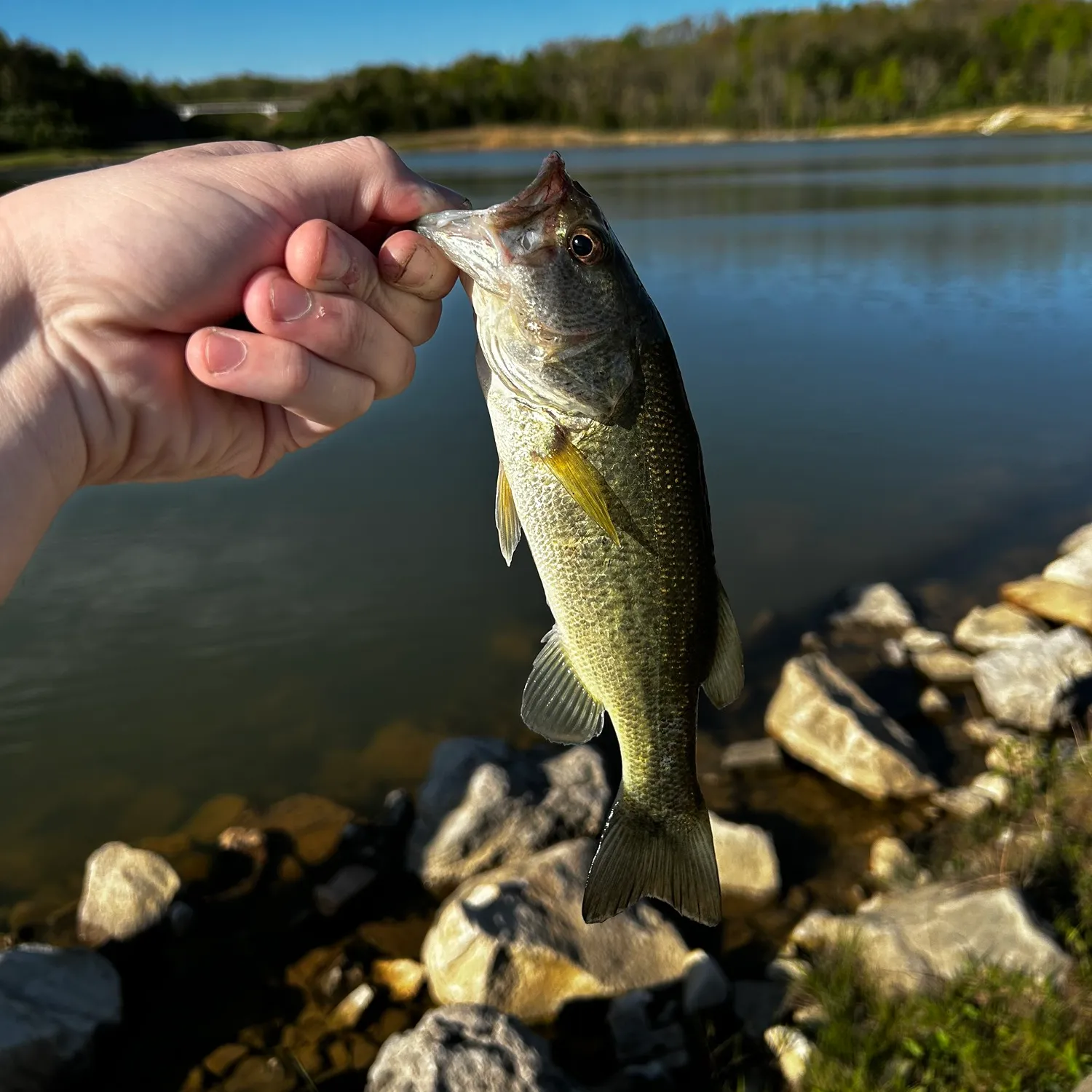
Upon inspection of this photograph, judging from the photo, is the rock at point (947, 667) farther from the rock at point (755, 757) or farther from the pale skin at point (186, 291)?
the pale skin at point (186, 291)

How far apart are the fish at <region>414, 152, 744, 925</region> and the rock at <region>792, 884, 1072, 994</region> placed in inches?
82.5

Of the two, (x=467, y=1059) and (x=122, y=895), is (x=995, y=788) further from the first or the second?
(x=122, y=895)

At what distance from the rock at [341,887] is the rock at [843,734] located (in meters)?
3.03

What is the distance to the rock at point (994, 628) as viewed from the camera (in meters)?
7.57

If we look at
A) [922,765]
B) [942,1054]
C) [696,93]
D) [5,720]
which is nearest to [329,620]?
[5,720]

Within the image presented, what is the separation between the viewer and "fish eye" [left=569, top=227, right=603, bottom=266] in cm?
240

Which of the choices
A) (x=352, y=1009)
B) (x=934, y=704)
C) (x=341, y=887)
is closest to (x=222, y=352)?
(x=352, y=1009)

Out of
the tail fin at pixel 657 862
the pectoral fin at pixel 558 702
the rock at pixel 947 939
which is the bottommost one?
the rock at pixel 947 939

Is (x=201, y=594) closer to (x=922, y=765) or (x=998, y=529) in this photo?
(x=922, y=765)

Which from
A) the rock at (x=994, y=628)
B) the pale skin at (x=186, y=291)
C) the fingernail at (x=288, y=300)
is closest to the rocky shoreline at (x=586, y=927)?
the rock at (x=994, y=628)

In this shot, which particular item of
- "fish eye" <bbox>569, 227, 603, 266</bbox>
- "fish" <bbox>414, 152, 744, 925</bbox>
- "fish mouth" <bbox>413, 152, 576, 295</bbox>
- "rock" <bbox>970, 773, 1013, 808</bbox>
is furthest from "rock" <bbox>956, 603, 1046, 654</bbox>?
"fish mouth" <bbox>413, 152, 576, 295</bbox>

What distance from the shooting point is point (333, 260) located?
7.80 ft

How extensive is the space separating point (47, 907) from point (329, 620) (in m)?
3.45

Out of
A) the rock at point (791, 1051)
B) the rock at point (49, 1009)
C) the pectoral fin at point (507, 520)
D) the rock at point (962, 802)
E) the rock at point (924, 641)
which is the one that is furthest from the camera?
the rock at point (924, 641)
